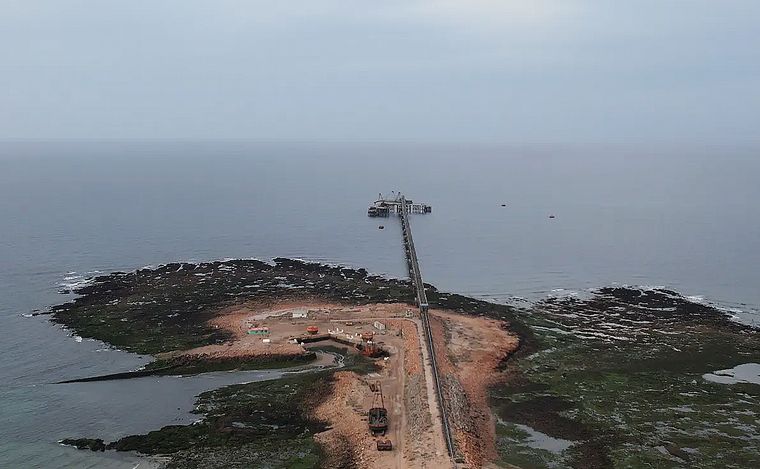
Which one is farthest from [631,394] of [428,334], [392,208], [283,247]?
[392,208]

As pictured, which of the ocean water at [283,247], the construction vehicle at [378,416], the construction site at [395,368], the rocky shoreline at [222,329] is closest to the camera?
the construction site at [395,368]

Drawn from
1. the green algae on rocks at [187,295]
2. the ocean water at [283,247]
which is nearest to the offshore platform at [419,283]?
the green algae on rocks at [187,295]

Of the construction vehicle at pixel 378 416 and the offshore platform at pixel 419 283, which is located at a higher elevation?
the offshore platform at pixel 419 283

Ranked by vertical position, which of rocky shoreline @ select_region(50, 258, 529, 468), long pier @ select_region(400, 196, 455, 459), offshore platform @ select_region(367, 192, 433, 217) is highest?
offshore platform @ select_region(367, 192, 433, 217)

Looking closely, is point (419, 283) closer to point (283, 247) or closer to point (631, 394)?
point (631, 394)

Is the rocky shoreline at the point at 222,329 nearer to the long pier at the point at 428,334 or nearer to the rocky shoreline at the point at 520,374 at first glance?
the rocky shoreline at the point at 520,374

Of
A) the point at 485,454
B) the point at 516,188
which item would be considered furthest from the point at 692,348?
the point at 516,188

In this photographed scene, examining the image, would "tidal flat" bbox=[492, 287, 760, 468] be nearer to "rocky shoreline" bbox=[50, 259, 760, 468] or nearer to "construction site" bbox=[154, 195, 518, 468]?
"rocky shoreline" bbox=[50, 259, 760, 468]

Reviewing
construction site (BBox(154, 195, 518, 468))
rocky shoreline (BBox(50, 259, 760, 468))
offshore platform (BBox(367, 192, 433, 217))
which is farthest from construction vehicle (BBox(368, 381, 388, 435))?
offshore platform (BBox(367, 192, 433, 217))
